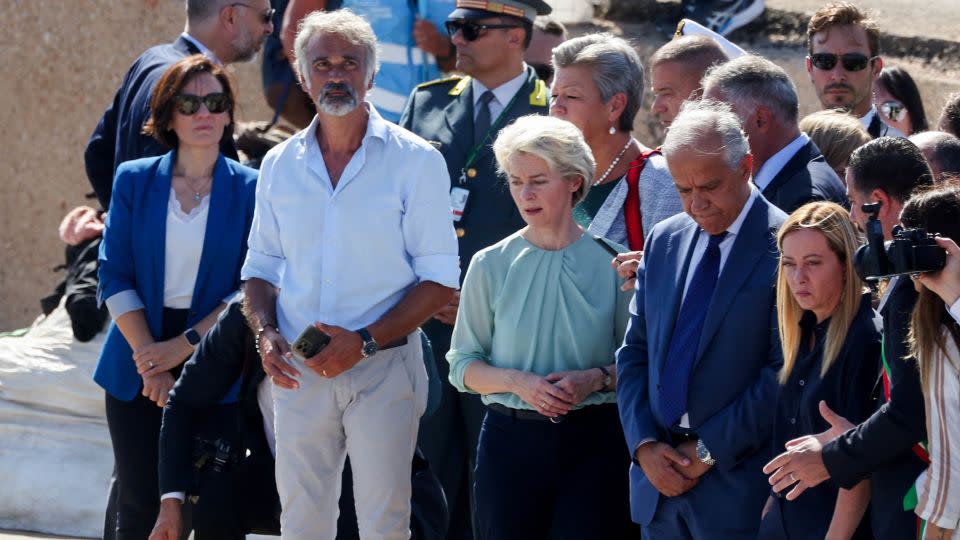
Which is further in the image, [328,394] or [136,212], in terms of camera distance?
[136,212]

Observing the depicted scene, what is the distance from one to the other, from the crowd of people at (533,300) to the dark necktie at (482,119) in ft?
0.05

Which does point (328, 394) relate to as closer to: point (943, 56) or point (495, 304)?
point (495, 304)

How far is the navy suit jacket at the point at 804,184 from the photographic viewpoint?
4.45m

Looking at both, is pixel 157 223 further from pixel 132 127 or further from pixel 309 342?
pixel 309 342

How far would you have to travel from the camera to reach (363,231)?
459 cm

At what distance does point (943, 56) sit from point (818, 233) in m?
4.32

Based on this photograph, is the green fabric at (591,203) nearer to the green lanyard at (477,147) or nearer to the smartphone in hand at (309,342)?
the green lanyard at (477,147)

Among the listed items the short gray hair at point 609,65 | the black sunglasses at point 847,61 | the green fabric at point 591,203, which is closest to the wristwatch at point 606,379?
the green fabric at point 591,203

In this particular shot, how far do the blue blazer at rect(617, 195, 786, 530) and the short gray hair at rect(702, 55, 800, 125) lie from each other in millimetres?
597

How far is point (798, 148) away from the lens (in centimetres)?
461

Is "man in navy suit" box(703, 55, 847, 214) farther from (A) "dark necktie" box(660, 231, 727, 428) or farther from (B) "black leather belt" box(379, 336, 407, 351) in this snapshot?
(B) "black leather belt" box(379, 336, 407, 351)

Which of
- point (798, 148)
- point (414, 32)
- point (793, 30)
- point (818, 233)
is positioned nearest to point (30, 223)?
point (414, 32)

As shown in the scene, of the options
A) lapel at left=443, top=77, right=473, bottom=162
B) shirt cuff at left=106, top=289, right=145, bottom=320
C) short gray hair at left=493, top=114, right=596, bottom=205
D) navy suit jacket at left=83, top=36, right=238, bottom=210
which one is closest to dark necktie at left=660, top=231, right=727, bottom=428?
A: short gray hair at left=493, top=114, right=596, bottom=205

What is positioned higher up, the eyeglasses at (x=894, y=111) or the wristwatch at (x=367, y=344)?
the eyeglasses at (x=894, y=111)
